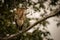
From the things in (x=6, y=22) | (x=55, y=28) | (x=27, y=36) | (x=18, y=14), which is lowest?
(x=55, y=28)

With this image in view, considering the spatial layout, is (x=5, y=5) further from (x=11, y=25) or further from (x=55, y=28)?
(x=55, y=28)

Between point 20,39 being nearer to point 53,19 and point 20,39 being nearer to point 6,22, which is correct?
point 6,22

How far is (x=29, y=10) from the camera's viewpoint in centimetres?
187

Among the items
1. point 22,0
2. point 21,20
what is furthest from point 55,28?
point 21,20

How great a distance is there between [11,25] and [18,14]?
241mm

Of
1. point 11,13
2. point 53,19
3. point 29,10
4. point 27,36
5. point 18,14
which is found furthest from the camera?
point 53,19

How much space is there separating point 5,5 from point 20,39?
44 cm

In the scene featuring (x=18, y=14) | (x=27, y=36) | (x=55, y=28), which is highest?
(x=18, y=14)

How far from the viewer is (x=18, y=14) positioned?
1459mm

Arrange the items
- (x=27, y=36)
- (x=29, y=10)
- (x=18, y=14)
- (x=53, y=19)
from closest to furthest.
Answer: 1. (x=18, y=14)
2. (x=27, y=36)
3. (x=29, y=10)
4. (x=53, y=19)

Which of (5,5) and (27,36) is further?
(5,5)

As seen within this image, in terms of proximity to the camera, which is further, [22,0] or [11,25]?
[22,0]

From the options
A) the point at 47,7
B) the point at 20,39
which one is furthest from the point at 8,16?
the point at 47,7

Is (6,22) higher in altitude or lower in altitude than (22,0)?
lower
